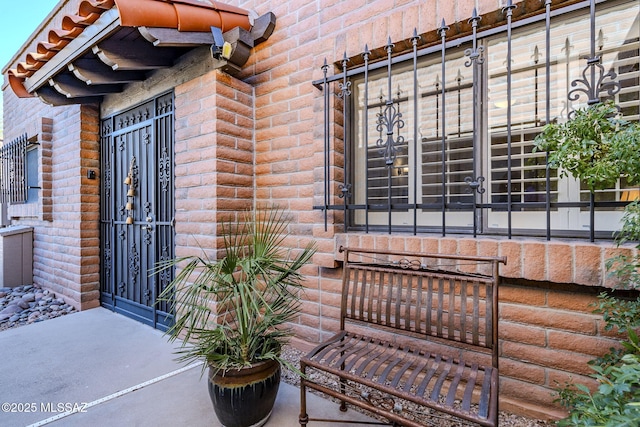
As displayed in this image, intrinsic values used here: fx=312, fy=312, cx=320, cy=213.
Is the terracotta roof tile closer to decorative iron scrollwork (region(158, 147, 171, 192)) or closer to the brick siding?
the brick siding

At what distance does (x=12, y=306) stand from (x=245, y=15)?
4.15 metres

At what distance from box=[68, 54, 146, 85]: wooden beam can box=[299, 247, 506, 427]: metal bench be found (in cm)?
258

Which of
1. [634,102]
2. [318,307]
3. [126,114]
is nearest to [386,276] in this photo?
[318,307]

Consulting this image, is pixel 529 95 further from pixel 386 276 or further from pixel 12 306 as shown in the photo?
pixel 12 306

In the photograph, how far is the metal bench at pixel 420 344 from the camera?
1291 mm

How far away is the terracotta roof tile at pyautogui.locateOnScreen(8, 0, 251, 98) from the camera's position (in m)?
1.88

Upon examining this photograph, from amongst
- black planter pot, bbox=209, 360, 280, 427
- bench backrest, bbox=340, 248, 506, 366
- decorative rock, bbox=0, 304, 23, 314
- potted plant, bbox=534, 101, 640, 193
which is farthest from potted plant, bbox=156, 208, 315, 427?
decorative rock, bbox=0, 304, 23, 314

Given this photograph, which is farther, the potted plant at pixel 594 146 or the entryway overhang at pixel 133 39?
the entryway overhang at pixel 133 39

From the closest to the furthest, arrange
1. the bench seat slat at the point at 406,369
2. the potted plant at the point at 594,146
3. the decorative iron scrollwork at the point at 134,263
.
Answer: the potted plant at the point at 594,146 < the bench seat slat at the point at 406,369 < the decorative iron scrollwork at the point at 134,263

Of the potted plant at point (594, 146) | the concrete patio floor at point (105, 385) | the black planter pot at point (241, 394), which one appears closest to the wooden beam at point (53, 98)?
the concrete patio floor at point (105, 385)

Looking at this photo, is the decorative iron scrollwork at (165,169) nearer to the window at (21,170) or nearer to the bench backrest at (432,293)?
the bench backrest at (432,293)

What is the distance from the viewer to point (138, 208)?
10.5 feet

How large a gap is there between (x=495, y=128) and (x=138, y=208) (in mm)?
3247

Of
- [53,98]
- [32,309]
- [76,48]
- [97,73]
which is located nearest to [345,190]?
[76,48]
